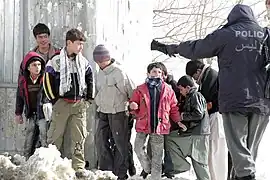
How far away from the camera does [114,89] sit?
7332mm

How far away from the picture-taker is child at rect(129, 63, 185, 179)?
7020 mm

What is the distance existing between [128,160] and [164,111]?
81 centimetres

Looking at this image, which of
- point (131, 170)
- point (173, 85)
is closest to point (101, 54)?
point (173, 85)

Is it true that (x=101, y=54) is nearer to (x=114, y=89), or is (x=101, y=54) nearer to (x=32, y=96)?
(x=114, y=89)

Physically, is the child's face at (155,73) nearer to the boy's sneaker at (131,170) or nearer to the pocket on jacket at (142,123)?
the pocket on jacket at (142,123)

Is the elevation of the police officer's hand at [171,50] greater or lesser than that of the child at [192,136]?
greater

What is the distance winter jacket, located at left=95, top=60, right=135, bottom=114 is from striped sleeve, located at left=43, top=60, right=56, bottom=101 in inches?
28.1

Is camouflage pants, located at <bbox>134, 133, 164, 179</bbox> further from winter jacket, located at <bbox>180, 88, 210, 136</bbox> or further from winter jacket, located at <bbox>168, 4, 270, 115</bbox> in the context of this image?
winter jacket, located at <bbox>168, 4, 270, 115</bbox>

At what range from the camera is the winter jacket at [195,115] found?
705cm

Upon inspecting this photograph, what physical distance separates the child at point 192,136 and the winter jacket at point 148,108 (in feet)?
0.62

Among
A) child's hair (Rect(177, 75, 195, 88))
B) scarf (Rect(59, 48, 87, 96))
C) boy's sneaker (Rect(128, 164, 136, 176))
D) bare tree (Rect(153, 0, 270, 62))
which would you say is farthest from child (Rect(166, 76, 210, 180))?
bare tree (Rect(153, 0, 270, 62))

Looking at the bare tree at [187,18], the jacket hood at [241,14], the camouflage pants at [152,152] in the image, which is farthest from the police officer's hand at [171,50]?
the bare tree at [187,18]

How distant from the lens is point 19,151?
25.6 feet

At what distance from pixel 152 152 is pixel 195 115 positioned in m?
0.64
